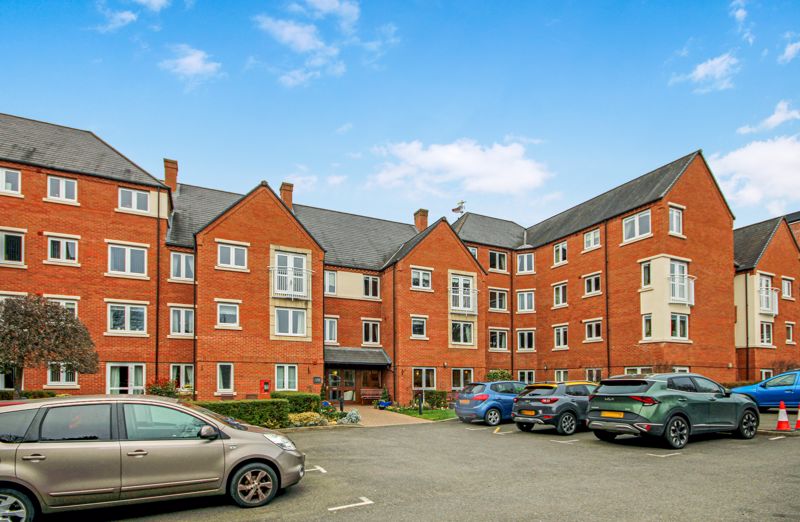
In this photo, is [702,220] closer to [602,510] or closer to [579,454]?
[579,454]

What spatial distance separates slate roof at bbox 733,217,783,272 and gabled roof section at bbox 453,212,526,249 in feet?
41.2

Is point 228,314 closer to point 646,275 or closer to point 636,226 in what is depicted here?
point 646,275

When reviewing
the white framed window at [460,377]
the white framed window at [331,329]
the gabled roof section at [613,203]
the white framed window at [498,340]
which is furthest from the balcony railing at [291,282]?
the gabled roof section at [613,203]

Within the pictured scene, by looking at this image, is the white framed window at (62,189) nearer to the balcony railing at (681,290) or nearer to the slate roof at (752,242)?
the balcony railing at (681,290)

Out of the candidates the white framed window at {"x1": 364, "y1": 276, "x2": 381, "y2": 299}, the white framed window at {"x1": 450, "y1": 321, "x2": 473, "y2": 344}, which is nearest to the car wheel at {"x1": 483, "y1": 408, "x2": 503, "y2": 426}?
the white framed window at {"x1": 450, "y1": 321, "x2": 473, "y2": 344}

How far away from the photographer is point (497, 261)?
115ft

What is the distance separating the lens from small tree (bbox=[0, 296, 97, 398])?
16062 millimetres

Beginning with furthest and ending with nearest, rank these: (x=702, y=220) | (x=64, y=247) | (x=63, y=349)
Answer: (x=702, y=220) → (x=64, y=247) → (x=63, y=349)

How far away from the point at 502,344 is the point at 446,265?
7.35 meters

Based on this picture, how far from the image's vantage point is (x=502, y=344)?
34438 millimetres

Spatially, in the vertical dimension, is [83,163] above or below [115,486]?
above

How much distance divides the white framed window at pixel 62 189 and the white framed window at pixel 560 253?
2516cm

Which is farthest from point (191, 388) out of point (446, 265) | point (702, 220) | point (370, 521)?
point (702, 220)

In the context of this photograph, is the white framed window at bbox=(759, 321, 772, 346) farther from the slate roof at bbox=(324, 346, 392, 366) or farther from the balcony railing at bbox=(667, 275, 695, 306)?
the slate roof at bbox=(324, 346, 392, 366)
